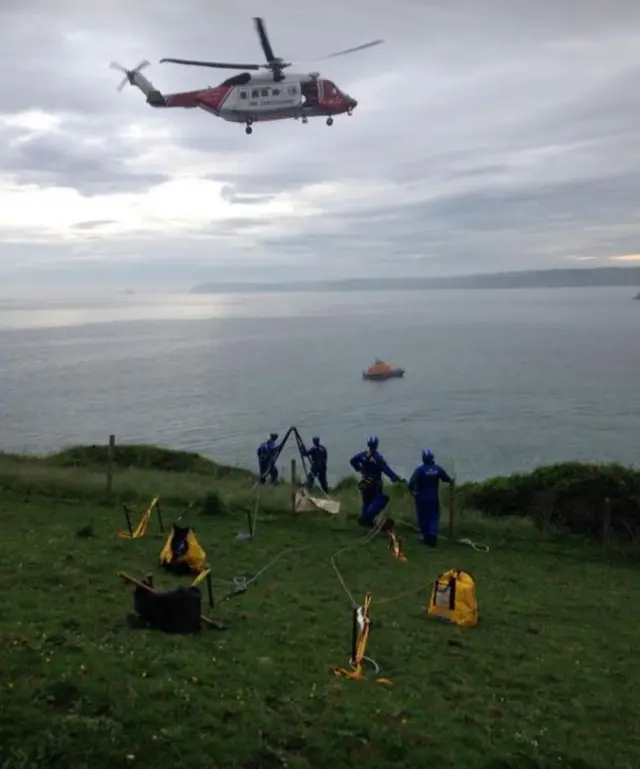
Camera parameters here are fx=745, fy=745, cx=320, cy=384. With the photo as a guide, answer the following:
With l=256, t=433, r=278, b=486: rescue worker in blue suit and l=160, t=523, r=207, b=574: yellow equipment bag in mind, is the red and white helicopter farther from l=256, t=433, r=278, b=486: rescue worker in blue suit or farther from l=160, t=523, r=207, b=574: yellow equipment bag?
l=160, t=523, r=207, b=574: yellow equipment bag

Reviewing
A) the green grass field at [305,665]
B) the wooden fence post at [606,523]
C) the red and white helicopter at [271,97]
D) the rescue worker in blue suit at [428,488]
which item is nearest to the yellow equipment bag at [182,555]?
the green grass field at [305,665]

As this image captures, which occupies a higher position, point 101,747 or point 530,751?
point 101,747

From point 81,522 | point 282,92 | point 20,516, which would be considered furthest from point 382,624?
point 282,92

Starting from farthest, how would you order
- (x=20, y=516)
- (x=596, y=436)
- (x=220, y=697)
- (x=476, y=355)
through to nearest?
(x=476, y=355) < (x=596, y=436) < (x=20, y=516) < (x=220, y=697)

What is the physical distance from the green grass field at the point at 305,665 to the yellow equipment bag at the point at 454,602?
0.74ft

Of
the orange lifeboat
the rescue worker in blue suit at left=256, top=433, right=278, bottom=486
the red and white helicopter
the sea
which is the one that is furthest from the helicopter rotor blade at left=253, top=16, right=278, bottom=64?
the orange lifeboat

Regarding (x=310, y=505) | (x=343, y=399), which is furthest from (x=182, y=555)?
(x=343, y=399)

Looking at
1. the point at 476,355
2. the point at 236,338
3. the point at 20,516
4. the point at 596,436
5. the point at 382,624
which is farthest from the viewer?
the point at 236,338

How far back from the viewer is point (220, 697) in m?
8.12

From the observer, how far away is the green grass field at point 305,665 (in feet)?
24.0

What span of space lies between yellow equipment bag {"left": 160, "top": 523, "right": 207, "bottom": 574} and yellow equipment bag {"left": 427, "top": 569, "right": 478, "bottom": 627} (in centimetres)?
421

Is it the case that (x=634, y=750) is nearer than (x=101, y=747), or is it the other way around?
(x=101, y=747)

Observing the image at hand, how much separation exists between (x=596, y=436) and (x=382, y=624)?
5241 cm

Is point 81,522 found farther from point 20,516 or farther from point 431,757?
point 431,757
